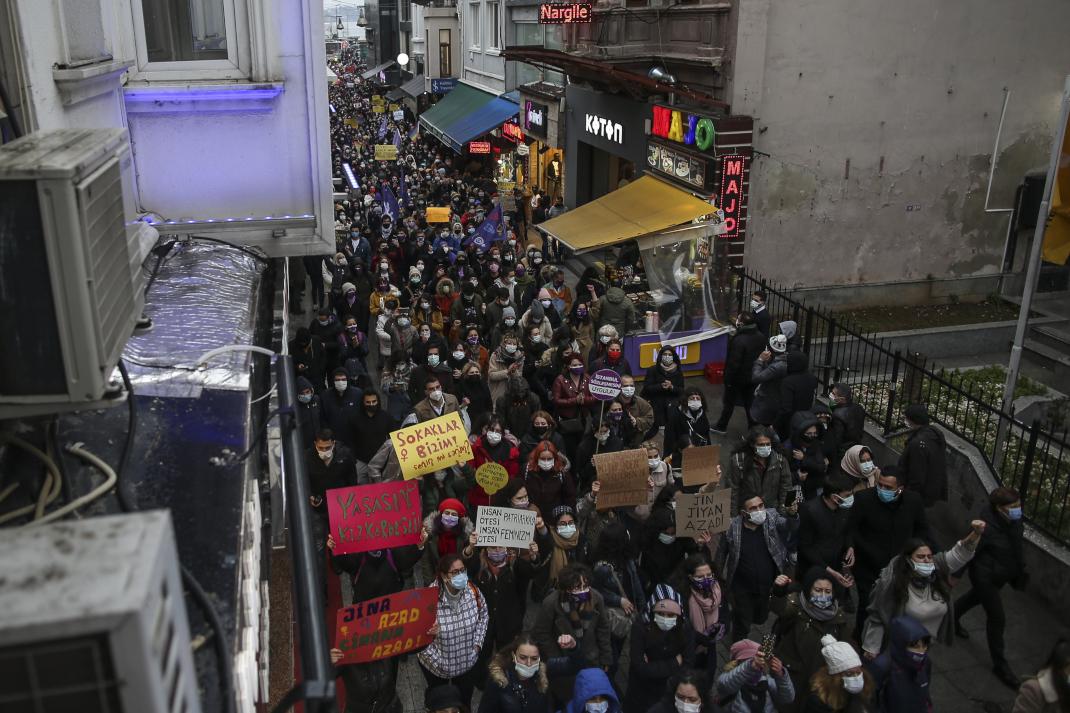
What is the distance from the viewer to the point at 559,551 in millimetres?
7719

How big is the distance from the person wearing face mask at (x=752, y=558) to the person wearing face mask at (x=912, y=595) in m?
0.81

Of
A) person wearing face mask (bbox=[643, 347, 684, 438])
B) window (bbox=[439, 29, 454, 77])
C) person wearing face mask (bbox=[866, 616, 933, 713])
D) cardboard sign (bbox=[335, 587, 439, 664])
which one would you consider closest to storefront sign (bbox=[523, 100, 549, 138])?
person wearing face mask (bbox=[643, 347, 684, 438])

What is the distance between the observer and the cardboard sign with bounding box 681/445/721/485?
8.67 m

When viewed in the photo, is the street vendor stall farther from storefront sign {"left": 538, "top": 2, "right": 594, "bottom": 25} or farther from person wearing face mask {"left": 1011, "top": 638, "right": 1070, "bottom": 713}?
person wearing face mask {"left": 1011, "top": 638, "right": 1070, "bottom": 713}

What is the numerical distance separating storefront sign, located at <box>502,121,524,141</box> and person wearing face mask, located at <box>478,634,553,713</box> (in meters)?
26.8

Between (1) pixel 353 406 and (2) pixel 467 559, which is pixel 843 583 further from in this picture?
(1) pixel 353 406

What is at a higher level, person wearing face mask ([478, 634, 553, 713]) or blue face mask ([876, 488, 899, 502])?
blue face mask ([876, 488, 899, 502])

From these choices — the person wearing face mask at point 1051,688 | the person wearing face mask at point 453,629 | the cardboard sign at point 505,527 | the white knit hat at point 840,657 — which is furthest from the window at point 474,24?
the person wearing face mask at point 1051,688

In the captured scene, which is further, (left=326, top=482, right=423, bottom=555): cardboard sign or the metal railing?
the metal railing

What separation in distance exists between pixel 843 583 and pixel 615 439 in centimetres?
304

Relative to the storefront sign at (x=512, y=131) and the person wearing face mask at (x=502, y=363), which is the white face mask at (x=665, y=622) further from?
the storefront sign at (x=512, y=131)

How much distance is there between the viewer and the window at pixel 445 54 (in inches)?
1788

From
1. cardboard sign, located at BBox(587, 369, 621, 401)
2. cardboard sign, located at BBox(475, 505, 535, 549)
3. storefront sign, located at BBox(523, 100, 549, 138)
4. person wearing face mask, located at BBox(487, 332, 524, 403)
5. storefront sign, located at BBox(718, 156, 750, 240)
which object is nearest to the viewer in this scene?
cardboard sign, located at BBox(475, 505, 535, 549)

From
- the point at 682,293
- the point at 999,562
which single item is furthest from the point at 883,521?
the point at 682,293
